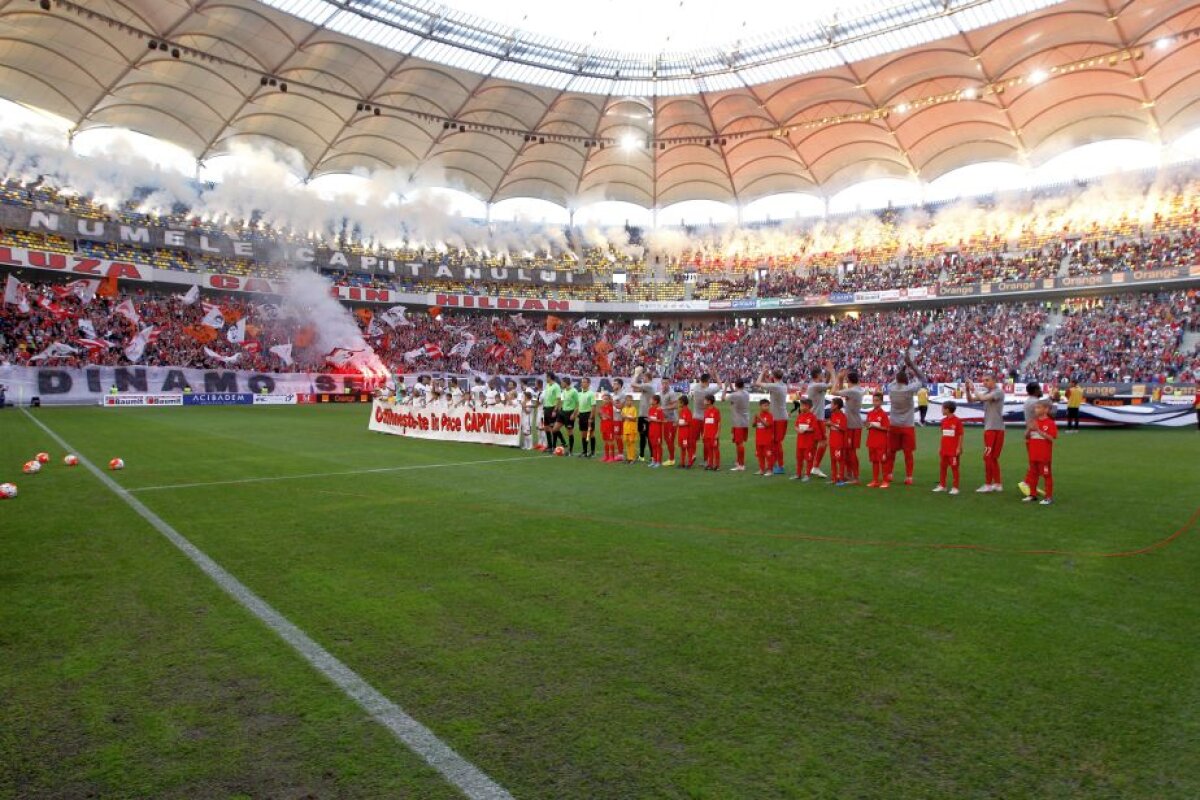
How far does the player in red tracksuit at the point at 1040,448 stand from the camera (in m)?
8.99

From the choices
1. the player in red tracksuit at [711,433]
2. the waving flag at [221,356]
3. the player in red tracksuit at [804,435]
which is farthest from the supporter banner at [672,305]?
the player in red tracksuit at [804,435]

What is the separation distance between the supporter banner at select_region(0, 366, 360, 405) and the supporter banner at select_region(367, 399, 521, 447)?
21197mm

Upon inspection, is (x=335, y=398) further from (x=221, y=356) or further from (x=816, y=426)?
(x=816, y=426)

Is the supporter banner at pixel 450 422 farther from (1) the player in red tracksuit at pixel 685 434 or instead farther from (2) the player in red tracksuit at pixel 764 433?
(2) the player in red tracksuit at pixel 764 433

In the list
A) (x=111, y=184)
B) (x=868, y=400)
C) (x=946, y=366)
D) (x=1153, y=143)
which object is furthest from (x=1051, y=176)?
(x=111, y=184)

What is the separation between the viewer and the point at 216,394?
121ft

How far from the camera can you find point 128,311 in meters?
37.6

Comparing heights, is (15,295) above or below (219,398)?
above

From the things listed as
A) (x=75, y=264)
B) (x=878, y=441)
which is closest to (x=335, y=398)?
(x=75, y=264)

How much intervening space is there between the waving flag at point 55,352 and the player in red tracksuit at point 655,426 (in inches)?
1305

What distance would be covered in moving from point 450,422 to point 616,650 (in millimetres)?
14952

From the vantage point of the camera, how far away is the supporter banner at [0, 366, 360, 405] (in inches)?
1251

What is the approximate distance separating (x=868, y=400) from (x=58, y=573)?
32045 millimetres

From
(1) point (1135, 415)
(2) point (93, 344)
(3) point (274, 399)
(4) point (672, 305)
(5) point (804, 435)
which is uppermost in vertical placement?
(4) point (672, 305)
